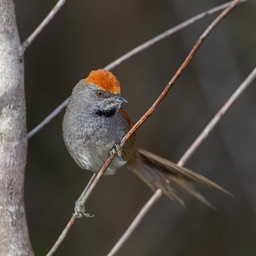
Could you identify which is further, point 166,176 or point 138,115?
point 138,115

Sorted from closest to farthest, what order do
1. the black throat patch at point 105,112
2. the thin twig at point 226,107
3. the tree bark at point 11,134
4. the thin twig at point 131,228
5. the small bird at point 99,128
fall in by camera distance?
1. the tree bark at point 11,134
2. the thin twig at point 131,228
3. the thin twig at point 226,107
4. the small bird at point 99,128
5. the black throat patch at point 105,112

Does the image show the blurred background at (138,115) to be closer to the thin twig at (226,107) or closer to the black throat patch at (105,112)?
the black throat patch at (105,112)

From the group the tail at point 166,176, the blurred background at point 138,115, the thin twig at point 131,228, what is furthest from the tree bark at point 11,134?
the blurred background at point 138,115

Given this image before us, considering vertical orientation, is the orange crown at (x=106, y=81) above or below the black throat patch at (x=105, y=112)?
above

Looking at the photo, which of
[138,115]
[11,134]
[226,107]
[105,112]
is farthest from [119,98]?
[138,115]

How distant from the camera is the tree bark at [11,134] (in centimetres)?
270

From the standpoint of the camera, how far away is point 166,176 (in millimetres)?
4535

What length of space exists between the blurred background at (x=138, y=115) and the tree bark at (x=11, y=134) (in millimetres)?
4031

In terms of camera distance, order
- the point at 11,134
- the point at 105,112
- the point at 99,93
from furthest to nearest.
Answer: the point at 105,112, the point at 99,93, the point at 11,134

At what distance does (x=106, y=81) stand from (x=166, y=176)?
3.36 feet

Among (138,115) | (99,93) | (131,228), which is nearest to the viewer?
(131,228)

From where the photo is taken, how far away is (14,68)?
113 inches

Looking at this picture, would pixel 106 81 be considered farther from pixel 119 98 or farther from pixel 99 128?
pixel 99 128

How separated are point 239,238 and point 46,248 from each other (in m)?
2.38
